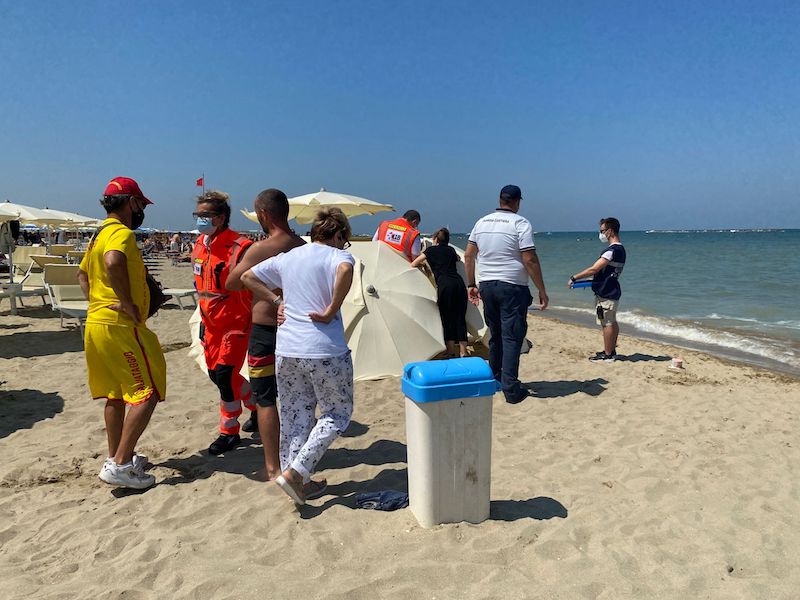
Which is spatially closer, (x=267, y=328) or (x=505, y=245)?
(x=267, y=328)

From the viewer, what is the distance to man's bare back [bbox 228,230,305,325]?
3.11 m

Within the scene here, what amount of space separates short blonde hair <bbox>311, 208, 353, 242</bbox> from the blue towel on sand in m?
1.44

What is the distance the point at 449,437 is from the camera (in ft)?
8.46

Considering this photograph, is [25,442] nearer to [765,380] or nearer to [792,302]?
[765,380]

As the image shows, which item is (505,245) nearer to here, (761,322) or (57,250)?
(761,322)

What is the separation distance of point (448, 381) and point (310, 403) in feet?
2.80

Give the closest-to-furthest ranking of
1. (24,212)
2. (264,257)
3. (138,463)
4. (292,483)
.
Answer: (292,483) < (264,257) < (138,463) < (24,212)

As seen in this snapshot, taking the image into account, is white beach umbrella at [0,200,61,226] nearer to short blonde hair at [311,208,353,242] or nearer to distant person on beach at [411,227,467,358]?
distant person on beach at [411,227,467,358]

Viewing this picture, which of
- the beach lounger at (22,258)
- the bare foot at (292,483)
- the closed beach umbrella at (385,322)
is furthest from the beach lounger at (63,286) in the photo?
the bare foot at (292,483)

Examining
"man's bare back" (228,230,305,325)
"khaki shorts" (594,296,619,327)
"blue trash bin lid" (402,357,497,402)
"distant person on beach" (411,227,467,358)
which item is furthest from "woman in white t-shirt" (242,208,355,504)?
"khaki shorts" (594,296,619,327)

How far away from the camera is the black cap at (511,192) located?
4883 millimetres

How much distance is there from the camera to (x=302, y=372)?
2.83m

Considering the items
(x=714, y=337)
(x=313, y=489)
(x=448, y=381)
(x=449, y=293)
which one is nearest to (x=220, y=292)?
(x=313, y=489)

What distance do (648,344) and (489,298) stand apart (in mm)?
5928
